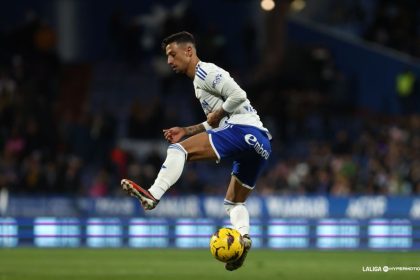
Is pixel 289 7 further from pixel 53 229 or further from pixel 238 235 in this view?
pixel 238 235

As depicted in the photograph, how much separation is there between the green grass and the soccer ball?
1.28 meters

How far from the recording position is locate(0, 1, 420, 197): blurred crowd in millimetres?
Result: 21938

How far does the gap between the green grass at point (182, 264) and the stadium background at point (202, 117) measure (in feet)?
0.37

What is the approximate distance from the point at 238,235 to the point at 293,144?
13139 millimetres

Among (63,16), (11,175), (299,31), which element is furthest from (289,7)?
(11,175)

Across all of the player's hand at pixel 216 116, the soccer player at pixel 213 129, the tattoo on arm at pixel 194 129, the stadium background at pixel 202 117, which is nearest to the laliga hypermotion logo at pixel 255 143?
the soccer player at pixel 213 129

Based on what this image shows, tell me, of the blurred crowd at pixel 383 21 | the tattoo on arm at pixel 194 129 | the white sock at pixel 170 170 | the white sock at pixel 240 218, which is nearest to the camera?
the white sock at pixel 170 170

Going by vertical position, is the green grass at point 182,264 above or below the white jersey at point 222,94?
below

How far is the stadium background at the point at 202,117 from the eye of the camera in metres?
20.0

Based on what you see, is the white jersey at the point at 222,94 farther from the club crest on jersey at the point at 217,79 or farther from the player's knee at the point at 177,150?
the player's knee at the point at 177,150

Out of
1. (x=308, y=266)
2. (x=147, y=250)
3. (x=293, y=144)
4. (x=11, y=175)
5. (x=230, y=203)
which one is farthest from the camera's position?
(x=293, y=144)

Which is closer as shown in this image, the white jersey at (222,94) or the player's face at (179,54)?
the white jersey at (222,94)

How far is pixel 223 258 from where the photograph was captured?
37.3ft

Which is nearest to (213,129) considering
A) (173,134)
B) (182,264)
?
(173,134)
